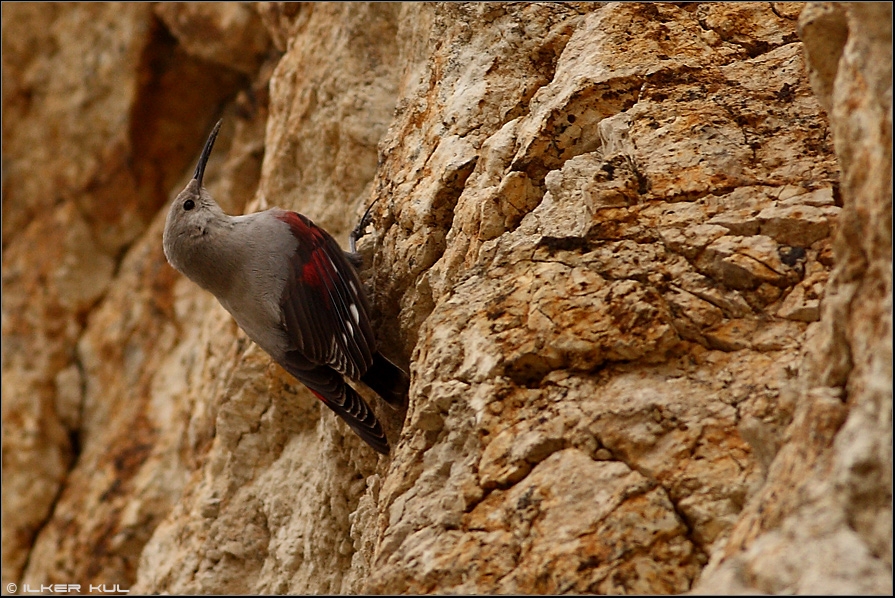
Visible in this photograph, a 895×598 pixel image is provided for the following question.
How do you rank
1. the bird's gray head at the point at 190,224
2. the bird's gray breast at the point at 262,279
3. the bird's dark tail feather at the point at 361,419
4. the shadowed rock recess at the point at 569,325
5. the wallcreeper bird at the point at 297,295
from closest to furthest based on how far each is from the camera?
the shadowed rock recess at the point at 569,325 → the bird's dark tail feather at the point at 361,419 → the wallcreeper bird at the point at 297,295 → the bird's gray breast at the point at 262,279 → the bird's gray head at the point at 190,224

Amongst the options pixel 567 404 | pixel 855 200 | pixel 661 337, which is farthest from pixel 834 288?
pixel 567 404

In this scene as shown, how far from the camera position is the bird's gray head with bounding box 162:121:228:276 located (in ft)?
14.1

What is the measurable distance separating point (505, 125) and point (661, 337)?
1178 millimetres

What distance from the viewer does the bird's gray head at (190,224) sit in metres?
4.29

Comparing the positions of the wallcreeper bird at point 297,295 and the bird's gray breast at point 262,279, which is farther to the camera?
the bird's gray breast at point 262,279

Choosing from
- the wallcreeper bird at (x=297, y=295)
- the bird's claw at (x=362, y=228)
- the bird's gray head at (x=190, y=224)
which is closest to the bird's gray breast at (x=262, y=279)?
the wallcreeper bird at (x=297, y=295)

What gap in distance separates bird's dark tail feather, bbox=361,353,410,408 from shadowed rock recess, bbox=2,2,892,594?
0.14 metres

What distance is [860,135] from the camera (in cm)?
219

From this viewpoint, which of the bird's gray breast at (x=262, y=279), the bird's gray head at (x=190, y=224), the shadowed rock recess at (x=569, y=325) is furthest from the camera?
the bird's gray head at (x=190, y=224)

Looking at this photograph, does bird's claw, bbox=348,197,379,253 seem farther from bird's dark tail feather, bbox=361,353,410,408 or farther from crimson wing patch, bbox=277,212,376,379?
bird's dark tail feather, bbox=361,353,410,408

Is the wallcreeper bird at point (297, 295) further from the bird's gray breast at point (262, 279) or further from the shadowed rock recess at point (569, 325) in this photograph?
the shadowed rock recess at point (569, 325)

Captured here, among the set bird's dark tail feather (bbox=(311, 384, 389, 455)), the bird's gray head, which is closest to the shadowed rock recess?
bird's dark tail feather (bbox=(311, 384, 389, 455))

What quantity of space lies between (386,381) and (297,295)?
50cm

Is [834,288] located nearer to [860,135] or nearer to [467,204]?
[860,135]
